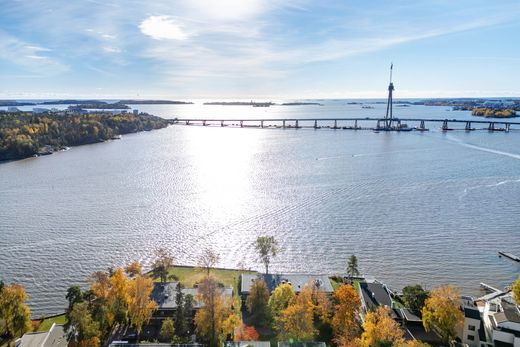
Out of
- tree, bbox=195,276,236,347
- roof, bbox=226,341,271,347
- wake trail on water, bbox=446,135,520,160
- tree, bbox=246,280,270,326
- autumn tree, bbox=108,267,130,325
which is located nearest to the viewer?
roof, bbox=226,341,271,347

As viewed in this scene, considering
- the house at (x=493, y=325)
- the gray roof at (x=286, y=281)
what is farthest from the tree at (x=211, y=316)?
the house at (x=493, y=325)

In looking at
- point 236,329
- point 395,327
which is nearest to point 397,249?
point 395,327

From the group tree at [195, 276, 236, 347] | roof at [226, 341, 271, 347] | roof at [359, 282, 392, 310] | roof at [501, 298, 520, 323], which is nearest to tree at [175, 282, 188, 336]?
tree at [195, 276, 236, 347]

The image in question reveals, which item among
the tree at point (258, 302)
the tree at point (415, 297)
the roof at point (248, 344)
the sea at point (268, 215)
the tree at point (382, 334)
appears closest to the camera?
the tree at point (382, 334)

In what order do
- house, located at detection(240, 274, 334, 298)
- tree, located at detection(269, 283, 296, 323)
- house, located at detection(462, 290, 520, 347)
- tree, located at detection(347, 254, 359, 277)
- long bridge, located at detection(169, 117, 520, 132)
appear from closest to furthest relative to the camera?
house, located at detection(462, 290, 520, 347)
tree, located at detection(269, 283, 296, 323)
house, located at detection(240, 274, 334, 298)
tree, located at detection(347, 254, 359, 277)
long bridge, located at detection(169, 117, 520, 132)

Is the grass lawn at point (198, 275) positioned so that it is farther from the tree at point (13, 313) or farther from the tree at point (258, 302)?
the tree at point (13, 313)

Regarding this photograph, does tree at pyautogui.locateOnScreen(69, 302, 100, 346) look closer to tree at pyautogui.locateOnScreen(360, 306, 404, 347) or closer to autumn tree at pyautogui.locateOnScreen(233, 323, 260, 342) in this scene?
autumn tree at pyautogui.locateOnScreen(233, 323, 260, 342)

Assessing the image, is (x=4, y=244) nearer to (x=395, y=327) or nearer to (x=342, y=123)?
(x=395, y=327)
